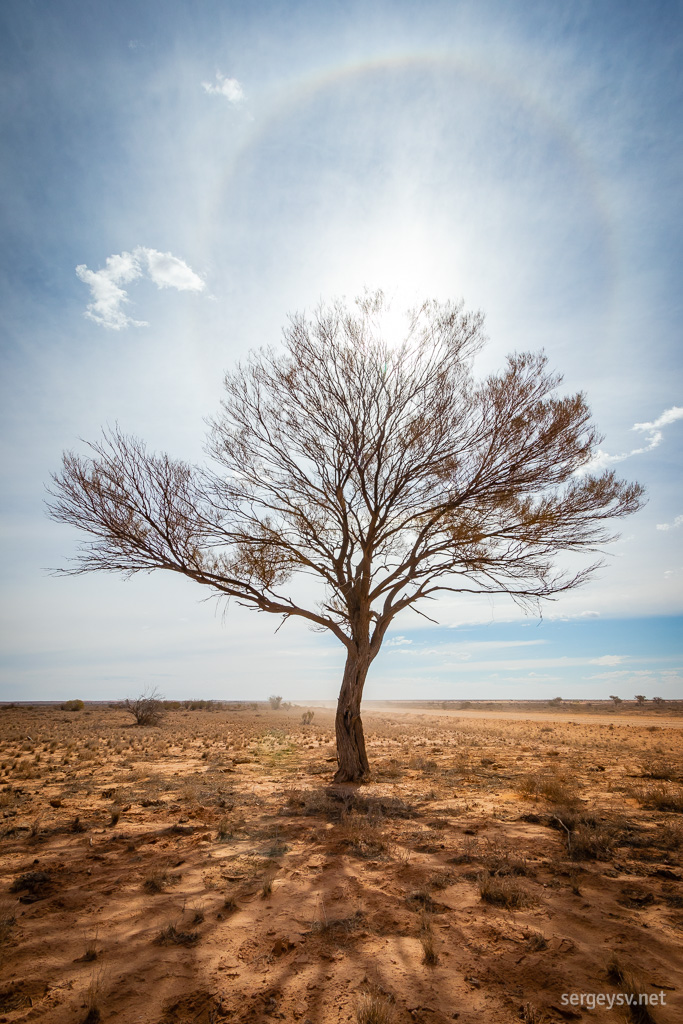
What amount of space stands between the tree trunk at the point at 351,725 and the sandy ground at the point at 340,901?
2.46ft

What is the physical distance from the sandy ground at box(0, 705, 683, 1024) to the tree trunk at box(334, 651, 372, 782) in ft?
2.46

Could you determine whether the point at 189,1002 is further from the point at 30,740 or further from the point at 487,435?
the point at 30,740

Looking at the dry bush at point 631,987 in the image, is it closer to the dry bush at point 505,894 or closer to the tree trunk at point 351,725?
the dry bush at point 505,894

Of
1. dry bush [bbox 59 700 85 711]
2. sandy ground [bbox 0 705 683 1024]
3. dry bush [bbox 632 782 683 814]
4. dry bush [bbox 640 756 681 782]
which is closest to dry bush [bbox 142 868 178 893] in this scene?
sandy ground [bbox 0 705 683 1024]

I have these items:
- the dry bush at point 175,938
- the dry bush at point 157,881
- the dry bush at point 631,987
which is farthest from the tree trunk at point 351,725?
the dry bush at point 631,987

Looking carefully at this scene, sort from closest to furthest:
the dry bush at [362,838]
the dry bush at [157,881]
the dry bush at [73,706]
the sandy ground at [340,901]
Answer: the sandy ground at [340,901] → the dry bush at [157,881] → the dry bush at [362,838] → the dry bush at [73,706]

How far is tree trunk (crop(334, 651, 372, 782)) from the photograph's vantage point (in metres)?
10.2

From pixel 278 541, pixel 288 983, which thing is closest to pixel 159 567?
pixel 278 541

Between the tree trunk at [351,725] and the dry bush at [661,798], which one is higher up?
the tree trunk at [351,725]

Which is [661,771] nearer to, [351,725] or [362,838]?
[351,725]

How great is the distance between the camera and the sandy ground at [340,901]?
118 inches

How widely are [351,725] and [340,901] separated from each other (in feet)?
20.4

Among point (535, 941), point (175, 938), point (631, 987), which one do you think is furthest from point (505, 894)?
point (175, 938)

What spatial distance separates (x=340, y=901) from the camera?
436 cm
